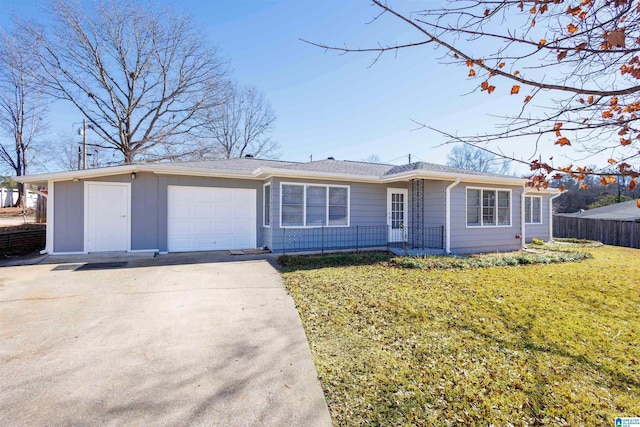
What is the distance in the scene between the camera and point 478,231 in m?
10.2

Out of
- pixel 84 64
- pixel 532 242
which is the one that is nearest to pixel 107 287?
pixel 532 242

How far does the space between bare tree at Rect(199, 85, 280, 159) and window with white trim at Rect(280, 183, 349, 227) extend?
56.9ft

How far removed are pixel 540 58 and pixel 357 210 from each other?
7.55m

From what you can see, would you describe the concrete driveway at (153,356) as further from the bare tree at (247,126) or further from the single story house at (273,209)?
the bare tree at (247,126)

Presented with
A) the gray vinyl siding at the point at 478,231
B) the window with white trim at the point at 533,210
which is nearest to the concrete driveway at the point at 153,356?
the gray vinyl siding at the point at 478,231

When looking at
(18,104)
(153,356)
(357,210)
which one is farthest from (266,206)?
(18,104)

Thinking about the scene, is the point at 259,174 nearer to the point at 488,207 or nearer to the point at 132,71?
the point at 488,207

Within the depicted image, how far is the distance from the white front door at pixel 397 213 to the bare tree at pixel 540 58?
7.82 meters

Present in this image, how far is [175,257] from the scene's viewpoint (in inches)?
324

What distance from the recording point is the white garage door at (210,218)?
9.02 meters

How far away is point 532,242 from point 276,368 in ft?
47.9

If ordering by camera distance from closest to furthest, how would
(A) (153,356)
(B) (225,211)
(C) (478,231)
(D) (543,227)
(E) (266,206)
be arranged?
(A) (153,356), (B) (225,211), (E) (266,206), (C) (478,231), (D) (543,227)

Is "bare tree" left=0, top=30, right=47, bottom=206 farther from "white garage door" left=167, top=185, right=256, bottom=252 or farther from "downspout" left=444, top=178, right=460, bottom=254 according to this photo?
"downspout" left=444, top=178, right=460, bottom=254

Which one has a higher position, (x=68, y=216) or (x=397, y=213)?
(x=397, y=213)
